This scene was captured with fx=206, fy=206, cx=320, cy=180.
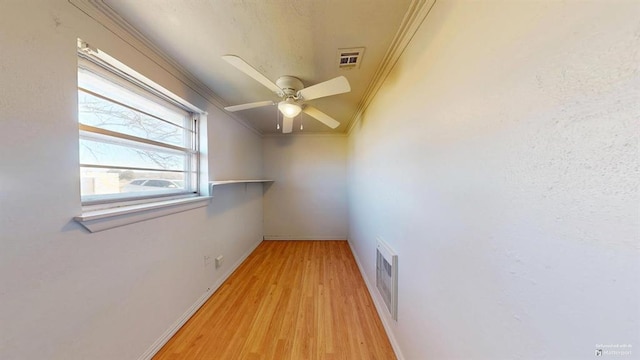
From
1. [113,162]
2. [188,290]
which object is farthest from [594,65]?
[188,290]

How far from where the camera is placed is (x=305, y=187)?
4.18 m

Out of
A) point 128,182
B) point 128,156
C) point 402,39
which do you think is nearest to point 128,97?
point 128,156

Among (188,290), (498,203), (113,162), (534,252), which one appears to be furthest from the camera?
(188,290)

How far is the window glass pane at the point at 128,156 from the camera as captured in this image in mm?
1228

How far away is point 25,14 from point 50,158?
611 millimetres

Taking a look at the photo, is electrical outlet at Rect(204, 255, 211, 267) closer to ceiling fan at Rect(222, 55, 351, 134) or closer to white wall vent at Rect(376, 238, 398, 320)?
ceiling fan at Rect(222, 55, 351, 134)

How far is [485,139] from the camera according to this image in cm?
72

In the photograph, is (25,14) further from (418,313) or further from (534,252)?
(418,313)

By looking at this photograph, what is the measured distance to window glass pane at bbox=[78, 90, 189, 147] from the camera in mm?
1201

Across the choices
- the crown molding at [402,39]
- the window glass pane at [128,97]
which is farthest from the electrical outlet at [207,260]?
the crown molding at [402,39]

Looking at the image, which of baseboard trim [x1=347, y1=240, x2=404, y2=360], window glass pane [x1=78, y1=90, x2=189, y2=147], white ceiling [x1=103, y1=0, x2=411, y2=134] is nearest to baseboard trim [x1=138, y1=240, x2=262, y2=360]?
window glass pane [x1=78, y1=90, x2=189, y2=147]

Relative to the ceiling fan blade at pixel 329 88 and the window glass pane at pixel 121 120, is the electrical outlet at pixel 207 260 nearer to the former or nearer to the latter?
the window glass pane at pixel 121 120

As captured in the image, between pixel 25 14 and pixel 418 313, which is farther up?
pixel 25 14

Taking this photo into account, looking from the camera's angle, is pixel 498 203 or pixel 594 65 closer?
pixel 594 65
